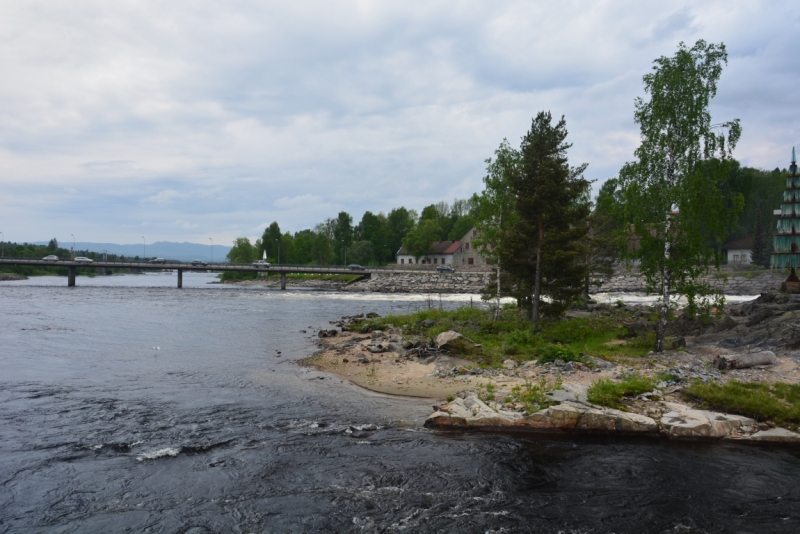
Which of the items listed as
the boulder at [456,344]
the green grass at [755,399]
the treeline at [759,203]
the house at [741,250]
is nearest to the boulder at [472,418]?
the green grass at [755,399]

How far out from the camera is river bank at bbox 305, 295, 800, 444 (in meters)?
14.4

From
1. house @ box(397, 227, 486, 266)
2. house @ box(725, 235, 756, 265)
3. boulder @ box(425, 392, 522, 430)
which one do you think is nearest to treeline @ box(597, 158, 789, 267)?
house @ box(725, 235, 756, 265)

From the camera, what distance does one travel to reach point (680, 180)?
22.8 m

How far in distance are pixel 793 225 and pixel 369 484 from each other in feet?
145

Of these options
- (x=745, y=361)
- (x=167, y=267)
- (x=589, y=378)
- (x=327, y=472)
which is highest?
(x=167, y=267)

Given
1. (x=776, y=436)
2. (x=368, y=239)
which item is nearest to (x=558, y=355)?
(x=776, y=436)

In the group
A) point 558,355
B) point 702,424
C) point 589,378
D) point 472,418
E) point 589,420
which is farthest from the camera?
point 558,355

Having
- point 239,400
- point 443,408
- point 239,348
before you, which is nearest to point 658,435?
point 443,408

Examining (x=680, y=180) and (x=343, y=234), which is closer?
(x=680, y=180)

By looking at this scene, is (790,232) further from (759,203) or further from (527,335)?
(759,203)

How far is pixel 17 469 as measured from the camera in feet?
39.3

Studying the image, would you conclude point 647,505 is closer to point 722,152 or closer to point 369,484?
point 369,484

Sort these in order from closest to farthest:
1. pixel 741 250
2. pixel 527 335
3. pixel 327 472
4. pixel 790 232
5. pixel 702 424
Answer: pixel 327 472 → pixel 702 424 → pixel 527 335 → pixel 790 232 → pixel 741 250

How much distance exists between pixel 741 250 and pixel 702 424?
11397 cm
